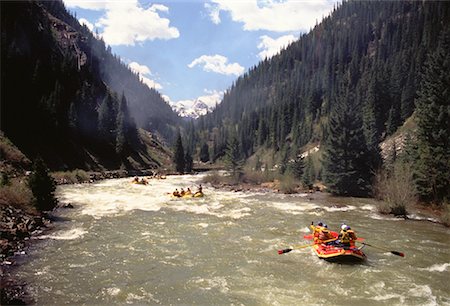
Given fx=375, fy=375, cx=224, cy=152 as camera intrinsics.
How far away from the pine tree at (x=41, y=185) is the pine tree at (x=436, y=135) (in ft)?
114

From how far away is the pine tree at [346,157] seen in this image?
Result: 165ft

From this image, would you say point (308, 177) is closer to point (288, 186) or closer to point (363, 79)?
point (288, 186)

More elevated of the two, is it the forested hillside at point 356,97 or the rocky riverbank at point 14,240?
the forested hillside at point 356,97

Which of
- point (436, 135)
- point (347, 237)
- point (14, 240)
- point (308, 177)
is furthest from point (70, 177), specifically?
point (436, 135)

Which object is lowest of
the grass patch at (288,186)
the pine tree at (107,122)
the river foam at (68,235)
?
the river foam at (68,235)

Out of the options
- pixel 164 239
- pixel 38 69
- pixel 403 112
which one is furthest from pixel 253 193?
pixel 38 69

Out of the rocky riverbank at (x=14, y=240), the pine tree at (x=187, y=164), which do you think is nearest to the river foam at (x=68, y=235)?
the rocky riverbank at (x=14, y=240)

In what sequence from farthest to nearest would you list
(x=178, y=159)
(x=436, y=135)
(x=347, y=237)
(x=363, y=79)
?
(x=363, y=79), (x=178, y=159), (x=436, y=135), (x=347, y=237)

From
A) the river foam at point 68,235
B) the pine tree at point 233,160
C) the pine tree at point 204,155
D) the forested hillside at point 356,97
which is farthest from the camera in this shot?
the pine tree at point 204,155

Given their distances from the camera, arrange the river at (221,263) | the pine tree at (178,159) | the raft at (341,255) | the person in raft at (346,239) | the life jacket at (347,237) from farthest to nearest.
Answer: the pine tree at (178,159)
the life jacket at (347,237)
the person in raft at (346,239)
the raft at (341,255)
the river at (221,263)

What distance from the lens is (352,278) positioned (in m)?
18.3

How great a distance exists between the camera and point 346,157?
5203cm

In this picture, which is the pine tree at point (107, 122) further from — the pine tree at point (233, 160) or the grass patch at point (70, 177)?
the pine tree at point (233, 160)

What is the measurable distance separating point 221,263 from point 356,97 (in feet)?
354
